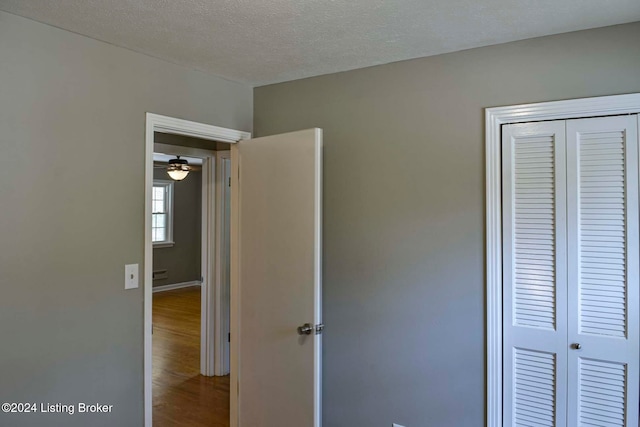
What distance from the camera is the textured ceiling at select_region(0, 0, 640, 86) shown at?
1.79 metres

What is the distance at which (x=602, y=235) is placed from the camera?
2.02m

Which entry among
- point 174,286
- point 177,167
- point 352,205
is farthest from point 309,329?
point 174,286

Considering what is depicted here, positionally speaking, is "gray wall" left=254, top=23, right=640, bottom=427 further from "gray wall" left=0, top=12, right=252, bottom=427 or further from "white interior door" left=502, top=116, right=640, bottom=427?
"gray wall" left=0, top=12, right=252, bottom=427

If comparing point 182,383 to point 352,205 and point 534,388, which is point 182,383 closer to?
point 352,205

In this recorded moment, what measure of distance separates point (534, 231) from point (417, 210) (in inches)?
24.1

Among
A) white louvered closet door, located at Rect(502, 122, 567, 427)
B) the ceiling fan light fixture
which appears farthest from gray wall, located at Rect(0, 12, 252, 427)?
the ceiling fan light fixture

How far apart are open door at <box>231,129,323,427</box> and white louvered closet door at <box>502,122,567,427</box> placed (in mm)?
1026

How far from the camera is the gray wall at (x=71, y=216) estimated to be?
1.91m

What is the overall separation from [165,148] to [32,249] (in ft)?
6.47

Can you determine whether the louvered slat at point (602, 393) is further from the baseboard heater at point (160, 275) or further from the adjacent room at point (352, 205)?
the baseboard heater at point (160, 275)

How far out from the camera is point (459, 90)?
233 cm

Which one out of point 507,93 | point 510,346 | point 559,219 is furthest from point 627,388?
point 507,93

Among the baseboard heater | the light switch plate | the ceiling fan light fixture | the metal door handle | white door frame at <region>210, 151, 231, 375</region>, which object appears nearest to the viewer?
the light switch plate

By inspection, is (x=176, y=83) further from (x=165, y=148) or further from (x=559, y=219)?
(x=559, y=219)
